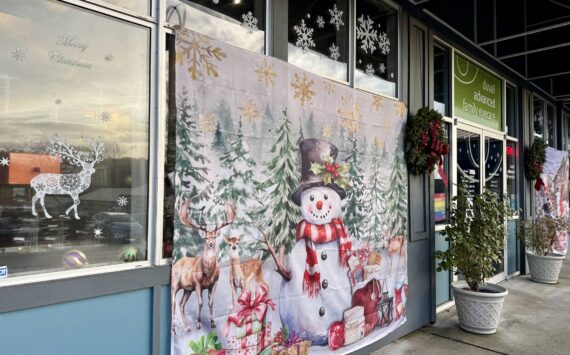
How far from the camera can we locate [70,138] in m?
1.84

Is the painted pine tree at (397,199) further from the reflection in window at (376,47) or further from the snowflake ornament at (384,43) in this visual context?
the snowflake ornament at (384,43)

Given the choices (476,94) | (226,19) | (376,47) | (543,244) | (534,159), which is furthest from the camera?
(534,159)

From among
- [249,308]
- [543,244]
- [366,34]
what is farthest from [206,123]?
[543,244]

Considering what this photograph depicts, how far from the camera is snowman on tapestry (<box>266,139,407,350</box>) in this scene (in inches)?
106

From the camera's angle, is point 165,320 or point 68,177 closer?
point 68,177

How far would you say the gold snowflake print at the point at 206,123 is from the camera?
7.22 feet

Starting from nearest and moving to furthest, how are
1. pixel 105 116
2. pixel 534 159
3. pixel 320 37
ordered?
pixel 105 116
pixel 320 37
pixel 534 159

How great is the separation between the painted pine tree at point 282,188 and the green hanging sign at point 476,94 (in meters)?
2.99

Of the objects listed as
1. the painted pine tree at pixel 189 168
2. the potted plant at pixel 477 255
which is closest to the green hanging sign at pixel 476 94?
the potted plant at pixel 477 255

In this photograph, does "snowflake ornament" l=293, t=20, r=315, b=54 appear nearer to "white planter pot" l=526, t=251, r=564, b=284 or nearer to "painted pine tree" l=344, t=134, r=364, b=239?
"painted pine tree" l=344, t=134, r=364, b=239

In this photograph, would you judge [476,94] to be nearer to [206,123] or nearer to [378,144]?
[378,144]

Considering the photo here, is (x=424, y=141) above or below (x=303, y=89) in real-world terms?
below

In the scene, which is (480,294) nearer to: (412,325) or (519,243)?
(412,325)

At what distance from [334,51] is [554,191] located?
21.3 feet
